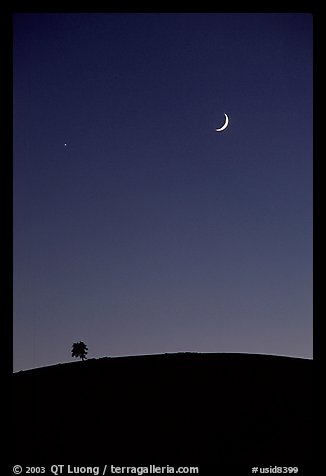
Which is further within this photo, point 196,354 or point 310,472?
point 196,354

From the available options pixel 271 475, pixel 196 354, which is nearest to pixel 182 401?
pixel 196 354

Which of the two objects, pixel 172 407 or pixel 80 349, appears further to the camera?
pixel 80 349

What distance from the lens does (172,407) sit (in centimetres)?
1098

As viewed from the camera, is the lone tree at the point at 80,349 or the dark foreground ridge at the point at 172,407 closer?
the dark foreground ridge at the point at 172,407

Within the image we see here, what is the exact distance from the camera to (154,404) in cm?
1161

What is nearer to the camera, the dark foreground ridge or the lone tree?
the dark foreground ridge

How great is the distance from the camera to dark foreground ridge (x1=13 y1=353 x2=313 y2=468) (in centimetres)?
610

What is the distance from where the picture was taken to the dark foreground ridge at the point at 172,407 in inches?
240
